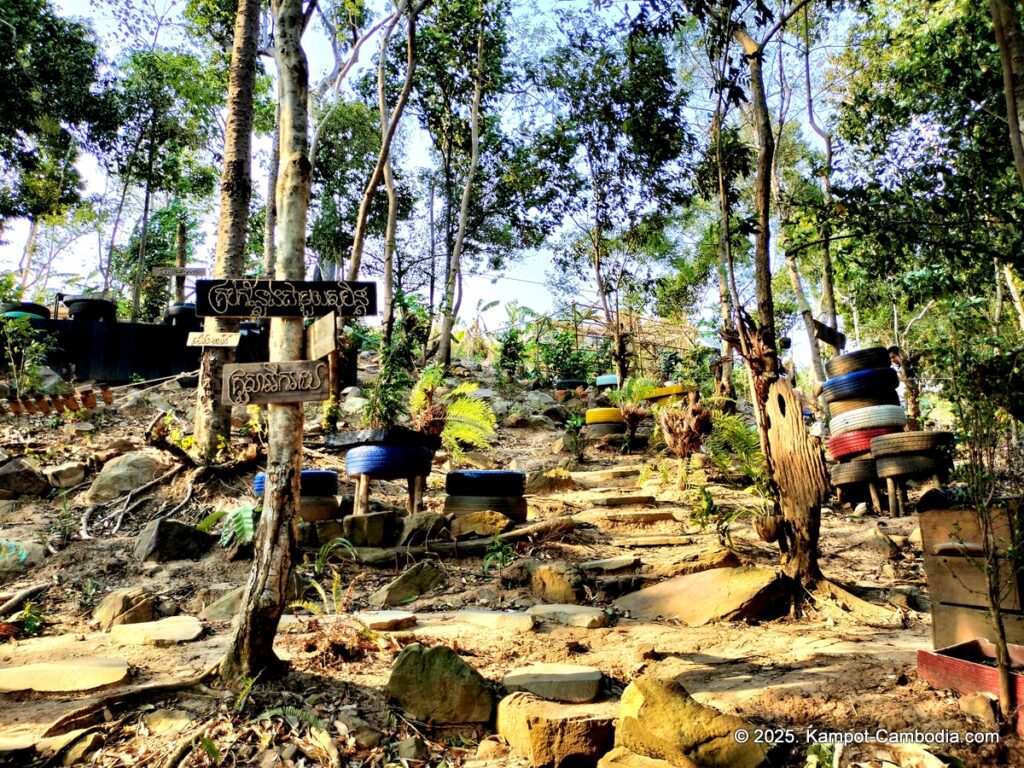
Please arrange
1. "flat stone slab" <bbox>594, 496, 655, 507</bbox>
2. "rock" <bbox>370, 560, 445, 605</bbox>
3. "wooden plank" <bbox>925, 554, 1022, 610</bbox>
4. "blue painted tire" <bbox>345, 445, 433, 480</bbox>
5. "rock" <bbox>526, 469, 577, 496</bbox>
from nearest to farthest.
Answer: "wooden plank" <bbox>925, 554, 1022, 610</bbox>
"rock" <bbox>370, 560, 445, 605</bbox>
"blue painted tire" <bbox>345, 445, 433, 480</bbox>
"flat stone slab" <bbox>594, 496, 655, 507</bbox>
"rock" <bbox>526, 469, 577, 496</bbox>

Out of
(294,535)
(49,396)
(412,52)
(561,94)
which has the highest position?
(561,94)

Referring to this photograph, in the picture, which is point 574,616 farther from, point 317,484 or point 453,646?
point 317,484

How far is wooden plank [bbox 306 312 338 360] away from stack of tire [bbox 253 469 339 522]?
320cm

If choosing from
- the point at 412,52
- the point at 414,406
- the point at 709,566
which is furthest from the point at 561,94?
the point at 709,566

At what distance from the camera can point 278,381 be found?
3.45 metres

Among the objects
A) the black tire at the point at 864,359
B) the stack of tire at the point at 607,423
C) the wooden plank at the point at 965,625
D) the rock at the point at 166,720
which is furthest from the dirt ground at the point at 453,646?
the stack of tire at the point at 607,423

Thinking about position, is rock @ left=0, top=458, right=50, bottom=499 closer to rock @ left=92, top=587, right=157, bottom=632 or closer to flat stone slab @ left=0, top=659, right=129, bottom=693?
rock @ left=92, top=587, right=157, bottom=632

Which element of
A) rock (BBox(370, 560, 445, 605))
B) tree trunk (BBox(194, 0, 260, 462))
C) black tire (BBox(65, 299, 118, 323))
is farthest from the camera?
black tire (BBox(65, 299, 118, 323))

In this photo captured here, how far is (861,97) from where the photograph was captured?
24.8 ft

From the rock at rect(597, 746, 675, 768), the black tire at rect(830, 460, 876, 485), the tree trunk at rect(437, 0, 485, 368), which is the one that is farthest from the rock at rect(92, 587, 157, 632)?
the tree trunk at rect(437, 0, 485, 368)

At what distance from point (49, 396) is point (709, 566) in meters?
9.21

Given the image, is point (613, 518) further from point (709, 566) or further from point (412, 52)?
point (412, 52)

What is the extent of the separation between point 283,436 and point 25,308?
1018 centimetres

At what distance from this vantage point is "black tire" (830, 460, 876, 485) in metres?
7.43
